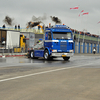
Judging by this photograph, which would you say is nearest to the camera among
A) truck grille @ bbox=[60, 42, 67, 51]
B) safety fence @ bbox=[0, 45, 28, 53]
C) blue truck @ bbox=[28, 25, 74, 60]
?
blue truck @ bbox=[28, 25, 74, 60]

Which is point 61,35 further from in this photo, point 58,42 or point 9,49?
point 9,49

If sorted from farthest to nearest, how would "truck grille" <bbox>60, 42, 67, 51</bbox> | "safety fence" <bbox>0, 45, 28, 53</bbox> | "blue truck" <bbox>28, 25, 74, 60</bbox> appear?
"safety fence" <bbox>0, 45, 28, 53</bbox>
"truck grille" <bbox>60, 42, 67, 51</bbox>
"blue truck" <bbox>28, 25, 74, 60</bbox>

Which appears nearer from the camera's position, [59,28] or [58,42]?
[58,42]

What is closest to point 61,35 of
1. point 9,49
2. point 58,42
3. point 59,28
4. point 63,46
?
point 58,42

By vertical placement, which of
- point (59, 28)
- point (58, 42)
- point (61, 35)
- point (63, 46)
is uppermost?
point (59, 28)

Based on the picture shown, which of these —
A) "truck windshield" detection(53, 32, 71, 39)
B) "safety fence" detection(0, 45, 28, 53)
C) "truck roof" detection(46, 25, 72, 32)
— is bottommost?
"safety fence" detection(0, 45, 28, 53)

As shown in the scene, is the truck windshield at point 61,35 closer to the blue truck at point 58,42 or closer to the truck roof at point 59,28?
the blue truck at point 58,42

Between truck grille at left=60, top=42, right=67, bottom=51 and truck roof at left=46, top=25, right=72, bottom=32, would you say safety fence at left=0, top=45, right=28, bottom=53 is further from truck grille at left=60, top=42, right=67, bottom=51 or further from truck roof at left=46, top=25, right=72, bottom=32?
truck grille at left=60, top=42, right=67, bottom=51

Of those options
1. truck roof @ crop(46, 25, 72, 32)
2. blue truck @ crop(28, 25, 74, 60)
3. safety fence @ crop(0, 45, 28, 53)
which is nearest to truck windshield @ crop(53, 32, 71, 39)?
blue truck @ crop(28, 25, 74, 60)

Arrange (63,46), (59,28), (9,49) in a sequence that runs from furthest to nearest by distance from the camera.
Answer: (9,49) < (59,28) < (63,46)

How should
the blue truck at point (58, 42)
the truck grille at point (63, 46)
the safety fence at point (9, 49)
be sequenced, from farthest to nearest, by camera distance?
the safety fence at point (9, 49), the truck grille at point (63, 46), the blue truck at point (58, 42)

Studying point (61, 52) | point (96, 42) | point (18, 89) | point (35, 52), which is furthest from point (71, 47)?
point (96, 42)

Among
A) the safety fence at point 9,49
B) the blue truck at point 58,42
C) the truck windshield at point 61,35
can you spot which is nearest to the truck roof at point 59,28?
the blue truck at point 58,42

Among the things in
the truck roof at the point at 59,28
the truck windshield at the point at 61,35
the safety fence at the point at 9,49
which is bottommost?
the safety fence at the point at 9,49
